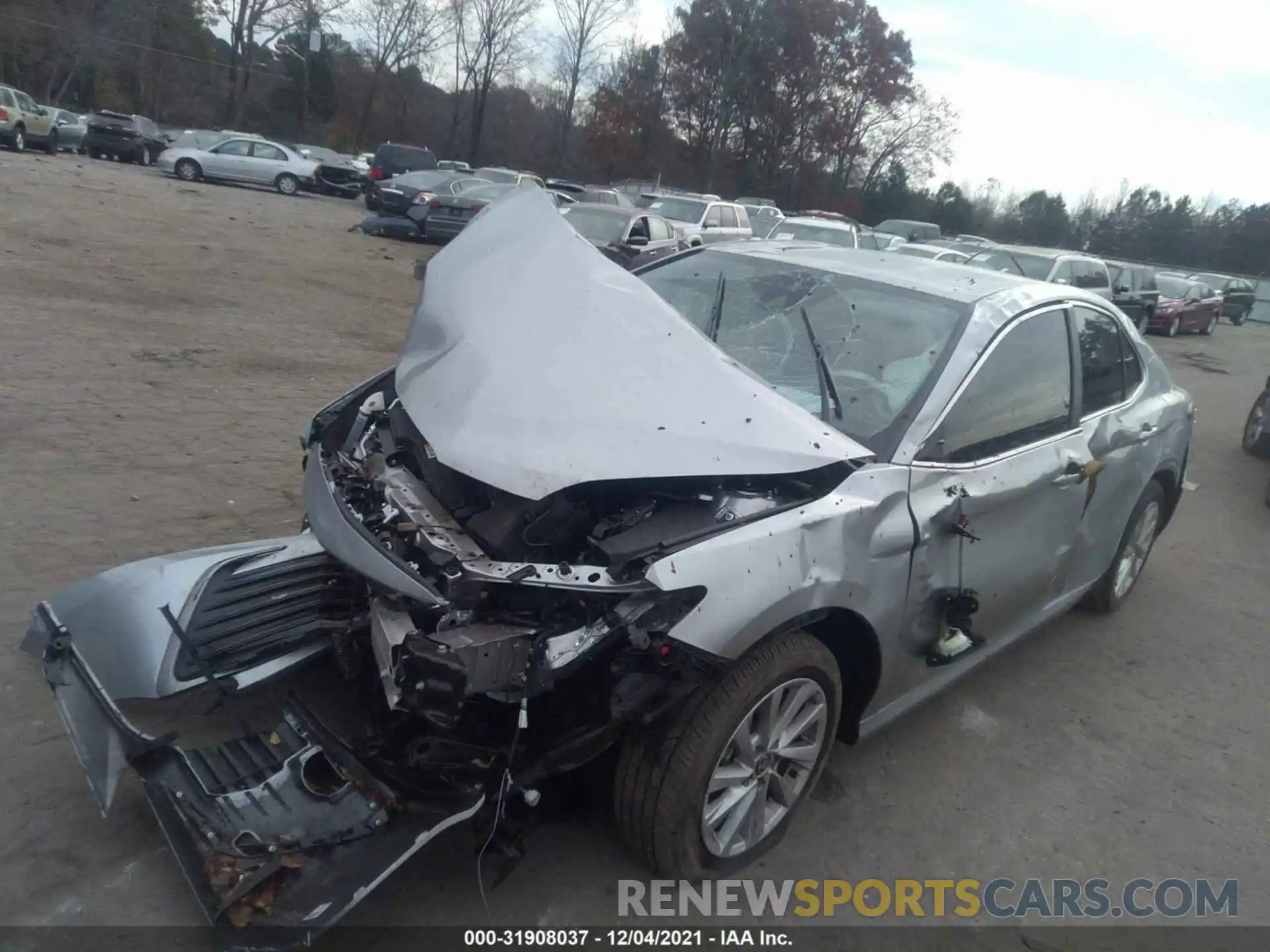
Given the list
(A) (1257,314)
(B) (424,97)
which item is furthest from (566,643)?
(B) (424,97)

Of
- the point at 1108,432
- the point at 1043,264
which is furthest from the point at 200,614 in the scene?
the point at 1043,264

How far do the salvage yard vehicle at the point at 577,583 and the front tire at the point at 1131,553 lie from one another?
1.40m

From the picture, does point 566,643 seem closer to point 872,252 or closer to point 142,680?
point 142,680

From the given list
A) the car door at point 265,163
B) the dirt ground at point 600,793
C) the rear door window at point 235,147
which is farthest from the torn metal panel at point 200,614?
the car door at point 265,163

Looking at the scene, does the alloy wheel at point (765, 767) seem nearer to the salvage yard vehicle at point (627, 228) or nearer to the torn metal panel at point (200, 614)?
the torn metal panel at point (200, 614)

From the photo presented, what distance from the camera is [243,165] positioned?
2652 cm

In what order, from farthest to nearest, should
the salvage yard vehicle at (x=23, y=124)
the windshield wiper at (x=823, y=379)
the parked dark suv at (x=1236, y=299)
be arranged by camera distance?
the parked dark suv at (x=1236, y=299) → the salvage yard vehicle at (x=23, y=124) → the windshield wiper at (x=823, y=379)

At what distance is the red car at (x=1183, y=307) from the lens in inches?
920

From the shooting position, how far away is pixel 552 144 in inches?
2109

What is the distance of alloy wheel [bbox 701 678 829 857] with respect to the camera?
9.23 ft

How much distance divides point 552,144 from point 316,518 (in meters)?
54.2

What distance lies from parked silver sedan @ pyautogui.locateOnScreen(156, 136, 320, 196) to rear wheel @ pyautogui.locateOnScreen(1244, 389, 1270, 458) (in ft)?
82.9

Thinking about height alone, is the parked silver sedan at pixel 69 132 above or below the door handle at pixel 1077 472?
above

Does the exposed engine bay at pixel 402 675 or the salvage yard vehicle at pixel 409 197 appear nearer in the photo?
the exposed engine bay at pixel 402 675
